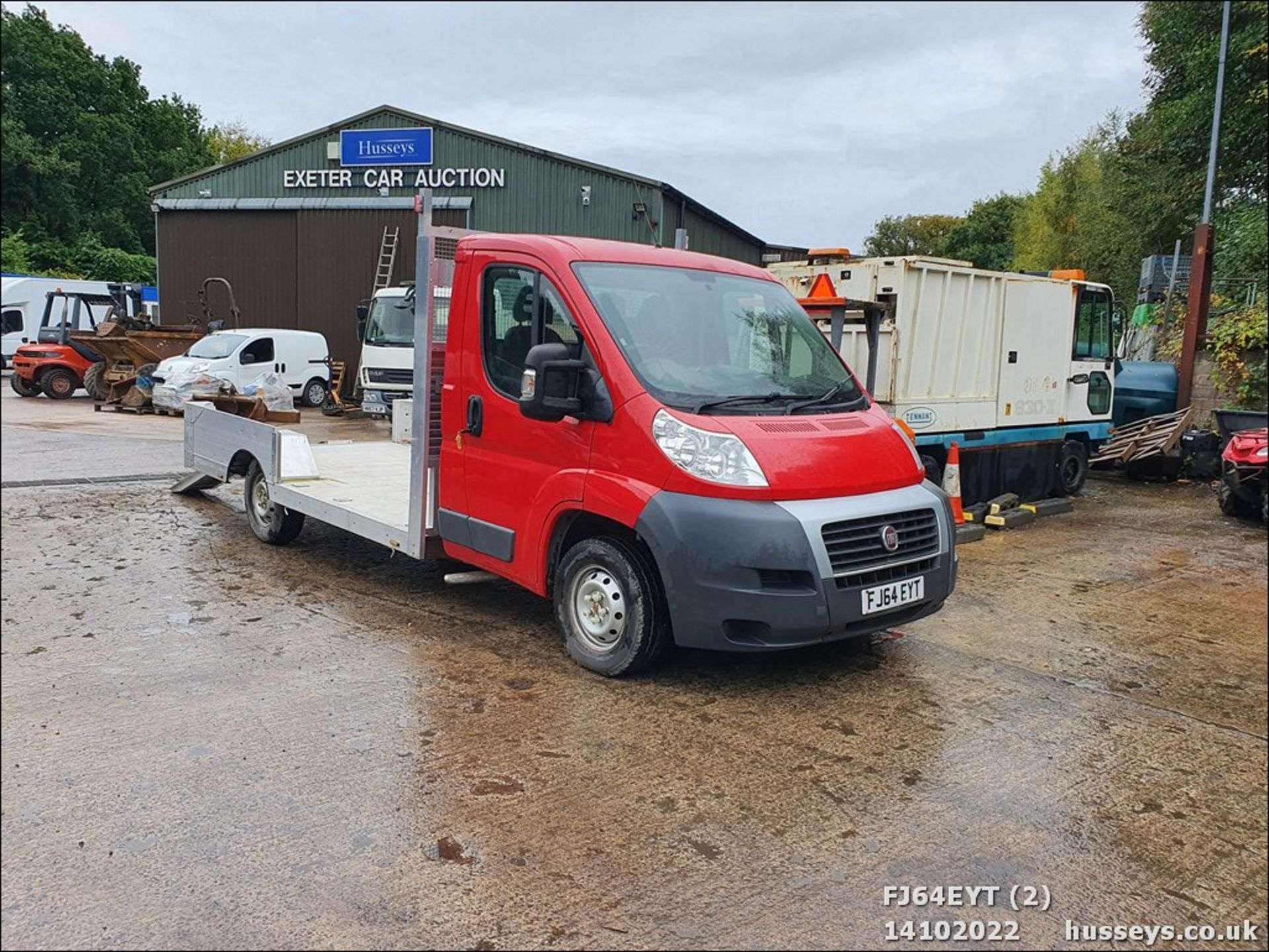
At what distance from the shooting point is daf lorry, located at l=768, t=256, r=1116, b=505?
8.84 m

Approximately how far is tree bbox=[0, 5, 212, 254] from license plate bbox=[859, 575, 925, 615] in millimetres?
3277

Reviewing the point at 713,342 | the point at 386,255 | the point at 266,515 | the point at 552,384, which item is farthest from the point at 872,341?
the point at 386,255

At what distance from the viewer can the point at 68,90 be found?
2.06 m

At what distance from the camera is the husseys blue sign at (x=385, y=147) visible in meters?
22.0

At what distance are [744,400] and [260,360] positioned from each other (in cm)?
1668

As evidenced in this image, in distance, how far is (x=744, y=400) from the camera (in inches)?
187

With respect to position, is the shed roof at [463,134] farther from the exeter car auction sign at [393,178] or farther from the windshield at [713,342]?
the windshield at [713,342]

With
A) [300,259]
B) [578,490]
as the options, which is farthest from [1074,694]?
[300,259]

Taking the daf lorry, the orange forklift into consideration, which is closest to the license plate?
the daf lorry

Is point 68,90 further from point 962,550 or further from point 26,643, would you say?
point 962,550

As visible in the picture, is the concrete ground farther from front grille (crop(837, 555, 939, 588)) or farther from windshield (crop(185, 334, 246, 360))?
windshield (crop(185, 334, 246, 360))

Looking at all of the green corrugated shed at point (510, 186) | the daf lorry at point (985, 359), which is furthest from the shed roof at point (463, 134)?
the daf lorry at point (985, 359)

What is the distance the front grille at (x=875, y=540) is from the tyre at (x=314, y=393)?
711 inches

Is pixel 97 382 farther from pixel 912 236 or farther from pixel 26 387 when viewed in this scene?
pixel 912 236
